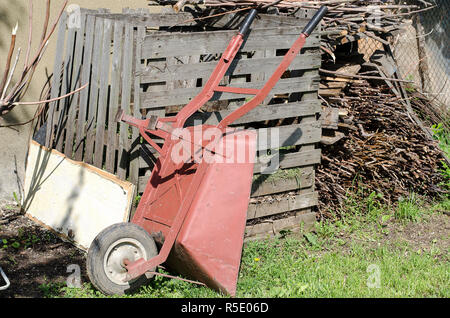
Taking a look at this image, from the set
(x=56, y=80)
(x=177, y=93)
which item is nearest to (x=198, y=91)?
(x=177, y=93)

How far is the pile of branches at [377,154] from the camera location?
6039 mm

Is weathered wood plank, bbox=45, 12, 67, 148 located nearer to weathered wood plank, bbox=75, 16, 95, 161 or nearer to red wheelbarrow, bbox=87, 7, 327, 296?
weathered wood plank, bbox=75, 16, 95, 161

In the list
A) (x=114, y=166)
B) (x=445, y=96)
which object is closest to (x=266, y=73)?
(x=114, y=166)

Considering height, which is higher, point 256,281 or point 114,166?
point 114,166

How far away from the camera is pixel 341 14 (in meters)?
6.05

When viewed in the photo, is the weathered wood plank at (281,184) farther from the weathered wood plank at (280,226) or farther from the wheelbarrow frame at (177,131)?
the wheelbarrow frame at (177,131)

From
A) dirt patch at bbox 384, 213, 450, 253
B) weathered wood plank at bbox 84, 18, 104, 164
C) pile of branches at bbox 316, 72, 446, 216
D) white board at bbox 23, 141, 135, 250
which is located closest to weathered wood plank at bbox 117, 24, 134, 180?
white board at bbox 23, 141, 135, 250

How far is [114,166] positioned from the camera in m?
5.14

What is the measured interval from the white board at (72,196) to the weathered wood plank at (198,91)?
2.33ft

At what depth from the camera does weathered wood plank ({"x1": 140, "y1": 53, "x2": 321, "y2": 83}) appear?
15.3 feet

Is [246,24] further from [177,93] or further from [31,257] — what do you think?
[31,257]

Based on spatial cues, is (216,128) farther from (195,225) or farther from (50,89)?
(50,89)

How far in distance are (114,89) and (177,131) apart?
0.96 m

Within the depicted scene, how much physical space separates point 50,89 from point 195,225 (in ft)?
9.23
